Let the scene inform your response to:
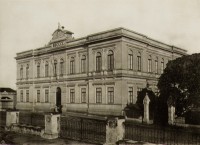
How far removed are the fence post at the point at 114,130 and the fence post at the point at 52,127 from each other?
3.35 metres

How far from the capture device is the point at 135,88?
21.8m

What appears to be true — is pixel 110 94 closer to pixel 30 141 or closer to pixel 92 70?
pixel 92 70

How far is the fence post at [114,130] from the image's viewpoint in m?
8.82

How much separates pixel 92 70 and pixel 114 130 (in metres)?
14.3

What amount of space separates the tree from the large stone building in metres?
4.36

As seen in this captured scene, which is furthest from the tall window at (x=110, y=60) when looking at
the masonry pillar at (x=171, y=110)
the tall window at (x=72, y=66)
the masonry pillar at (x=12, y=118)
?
the masonry pillar at (x=12, y=118)

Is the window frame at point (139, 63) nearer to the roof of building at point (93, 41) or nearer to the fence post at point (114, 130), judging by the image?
the roof of building at point (93, 41)

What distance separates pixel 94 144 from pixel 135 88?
1261 cm

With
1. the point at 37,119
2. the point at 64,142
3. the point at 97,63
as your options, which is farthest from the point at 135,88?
the point at 64,142

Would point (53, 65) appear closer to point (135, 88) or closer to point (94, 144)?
point (135, 88)

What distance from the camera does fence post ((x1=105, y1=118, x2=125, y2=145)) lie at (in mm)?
8820

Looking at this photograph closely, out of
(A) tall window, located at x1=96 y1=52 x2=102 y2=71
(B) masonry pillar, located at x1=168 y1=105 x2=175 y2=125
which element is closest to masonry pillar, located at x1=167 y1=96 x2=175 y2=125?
(B) masonry pillar, located at x1=168 y1=105 x2=175 y2=125

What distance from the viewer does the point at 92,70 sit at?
2292cm

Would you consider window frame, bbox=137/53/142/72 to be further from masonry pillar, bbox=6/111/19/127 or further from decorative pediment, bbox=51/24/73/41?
masonry pillar, bbox=6/111/19/127
